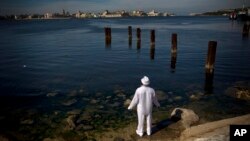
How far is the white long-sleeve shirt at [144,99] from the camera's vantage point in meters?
8.68

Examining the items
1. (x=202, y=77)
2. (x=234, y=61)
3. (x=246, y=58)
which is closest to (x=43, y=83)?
(x=202, y=77)

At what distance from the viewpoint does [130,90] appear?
52.2 ft

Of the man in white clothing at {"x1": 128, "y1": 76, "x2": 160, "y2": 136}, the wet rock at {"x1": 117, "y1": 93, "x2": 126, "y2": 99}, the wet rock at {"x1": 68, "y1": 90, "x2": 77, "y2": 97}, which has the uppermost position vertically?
the man in white clothing at {"x1": 128, "y1": 76, "x2": 160, "y2": 136}

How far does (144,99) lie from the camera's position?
875 centimetres

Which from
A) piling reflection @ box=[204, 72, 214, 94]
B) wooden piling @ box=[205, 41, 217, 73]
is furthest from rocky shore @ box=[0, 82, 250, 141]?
wooden piling @ box=[205, 41, 217, 73]

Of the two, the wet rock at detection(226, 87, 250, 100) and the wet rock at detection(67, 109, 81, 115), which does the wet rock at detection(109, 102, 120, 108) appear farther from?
the wet rock at detection(226, 87, 250, 100)

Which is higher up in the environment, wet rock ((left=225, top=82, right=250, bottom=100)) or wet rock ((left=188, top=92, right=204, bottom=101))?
wet rock ((left=225, top=82, right=250, bottom=100))

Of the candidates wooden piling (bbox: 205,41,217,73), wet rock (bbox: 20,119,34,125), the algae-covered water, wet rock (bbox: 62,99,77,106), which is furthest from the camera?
wooden piling (bbox: 205,41,217,73)

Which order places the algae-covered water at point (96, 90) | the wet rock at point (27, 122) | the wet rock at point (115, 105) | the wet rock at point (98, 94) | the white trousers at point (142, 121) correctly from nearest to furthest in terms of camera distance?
the white trousers at point (142, 121) < the algae-covered water at point (96, 90) < the wet rock at point (27, 122) < the wet rock at point (115, 105) < the wet rock at point (98, 94)

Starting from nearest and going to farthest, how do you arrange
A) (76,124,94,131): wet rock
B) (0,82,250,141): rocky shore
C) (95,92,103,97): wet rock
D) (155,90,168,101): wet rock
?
(0,82,250,141): rocky shore, (76,124,94,131): wet rock, (155,90,168,101): wet rock, (95,92,103,97): wet rock

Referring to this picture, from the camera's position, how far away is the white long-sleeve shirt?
868 cm

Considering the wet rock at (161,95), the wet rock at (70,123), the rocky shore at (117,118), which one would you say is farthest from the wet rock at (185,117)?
the wet rock at (70,123)

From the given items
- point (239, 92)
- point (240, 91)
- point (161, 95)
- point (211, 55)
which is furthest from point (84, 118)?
point (211, 55)

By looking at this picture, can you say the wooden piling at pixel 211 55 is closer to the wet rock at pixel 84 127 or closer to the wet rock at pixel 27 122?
the wet rock at pixel 84 127
